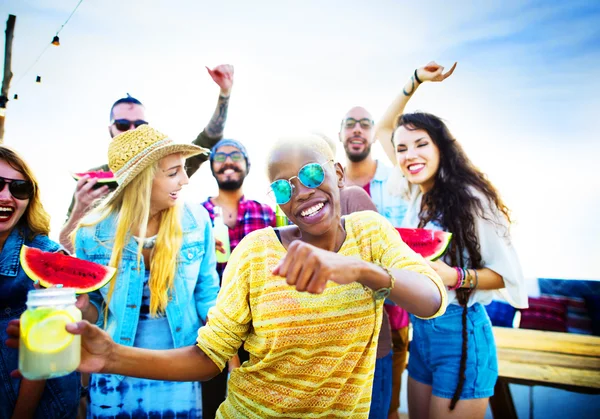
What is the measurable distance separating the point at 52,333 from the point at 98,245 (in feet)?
5.73

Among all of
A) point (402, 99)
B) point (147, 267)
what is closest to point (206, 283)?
point (147, 267)

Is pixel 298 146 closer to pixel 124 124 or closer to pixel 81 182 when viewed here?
pixel 81 182

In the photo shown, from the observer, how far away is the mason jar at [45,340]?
1.42 m

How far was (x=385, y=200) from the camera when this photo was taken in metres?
4.49

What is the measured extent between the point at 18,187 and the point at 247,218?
2313 mm

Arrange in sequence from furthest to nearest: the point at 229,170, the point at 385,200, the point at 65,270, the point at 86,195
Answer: the point at 229,170, the point at 385,200, the point at 86,195, the point at 65,270

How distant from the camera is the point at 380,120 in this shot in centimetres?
481

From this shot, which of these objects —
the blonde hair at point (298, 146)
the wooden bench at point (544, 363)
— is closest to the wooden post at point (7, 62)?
the blonde hair at point (298, 146)

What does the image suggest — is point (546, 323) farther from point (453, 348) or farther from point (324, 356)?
point (324, 356)

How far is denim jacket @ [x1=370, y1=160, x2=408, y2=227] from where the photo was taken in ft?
14.0

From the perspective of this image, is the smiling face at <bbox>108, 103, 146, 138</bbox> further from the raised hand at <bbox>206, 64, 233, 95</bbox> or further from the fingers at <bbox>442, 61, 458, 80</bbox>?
the fingers at <bbox>442, 61, 458, 80</bbox>

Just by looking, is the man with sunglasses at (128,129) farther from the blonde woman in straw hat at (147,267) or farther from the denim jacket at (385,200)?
the denim jacket at (385,200)

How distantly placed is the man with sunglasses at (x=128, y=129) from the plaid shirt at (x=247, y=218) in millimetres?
950

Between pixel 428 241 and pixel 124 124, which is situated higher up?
pixel 124 124
